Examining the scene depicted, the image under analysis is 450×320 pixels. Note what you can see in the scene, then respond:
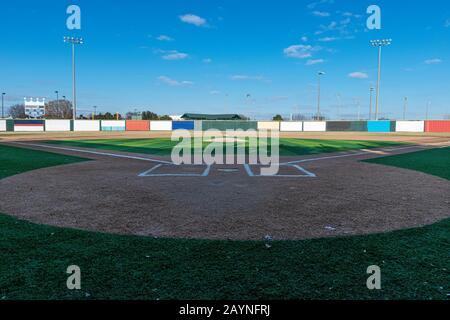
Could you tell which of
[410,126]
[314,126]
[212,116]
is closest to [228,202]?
[314,126]

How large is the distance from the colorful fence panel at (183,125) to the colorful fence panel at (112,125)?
856 centimetres

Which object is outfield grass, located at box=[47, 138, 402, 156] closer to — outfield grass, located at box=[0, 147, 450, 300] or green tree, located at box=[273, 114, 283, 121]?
Result: outfield grass, located at box=[0, 147, 450, 300]

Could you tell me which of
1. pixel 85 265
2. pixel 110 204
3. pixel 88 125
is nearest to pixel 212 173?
pixel 110 204

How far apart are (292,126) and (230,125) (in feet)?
34.4

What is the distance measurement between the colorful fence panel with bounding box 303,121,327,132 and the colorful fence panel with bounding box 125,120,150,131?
88.7 feet

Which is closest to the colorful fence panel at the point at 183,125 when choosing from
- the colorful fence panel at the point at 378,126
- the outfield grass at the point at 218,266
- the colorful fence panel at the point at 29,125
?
the colorful fence panel at the point at 29,125

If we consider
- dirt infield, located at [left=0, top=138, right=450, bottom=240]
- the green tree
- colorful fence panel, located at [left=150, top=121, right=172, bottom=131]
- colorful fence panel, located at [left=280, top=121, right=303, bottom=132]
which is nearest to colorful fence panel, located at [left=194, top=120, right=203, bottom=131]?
colorful fence panel, located at [left=150, top=121, right=172, bottom=131]

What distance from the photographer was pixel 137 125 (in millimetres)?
54000

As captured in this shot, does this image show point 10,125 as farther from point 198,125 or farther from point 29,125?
point 198,125

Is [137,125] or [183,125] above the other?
[183,125]

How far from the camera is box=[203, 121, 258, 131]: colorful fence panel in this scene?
51.3m

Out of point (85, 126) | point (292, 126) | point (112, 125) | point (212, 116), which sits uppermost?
point (212, 116)

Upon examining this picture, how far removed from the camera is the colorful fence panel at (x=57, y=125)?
155 feet
